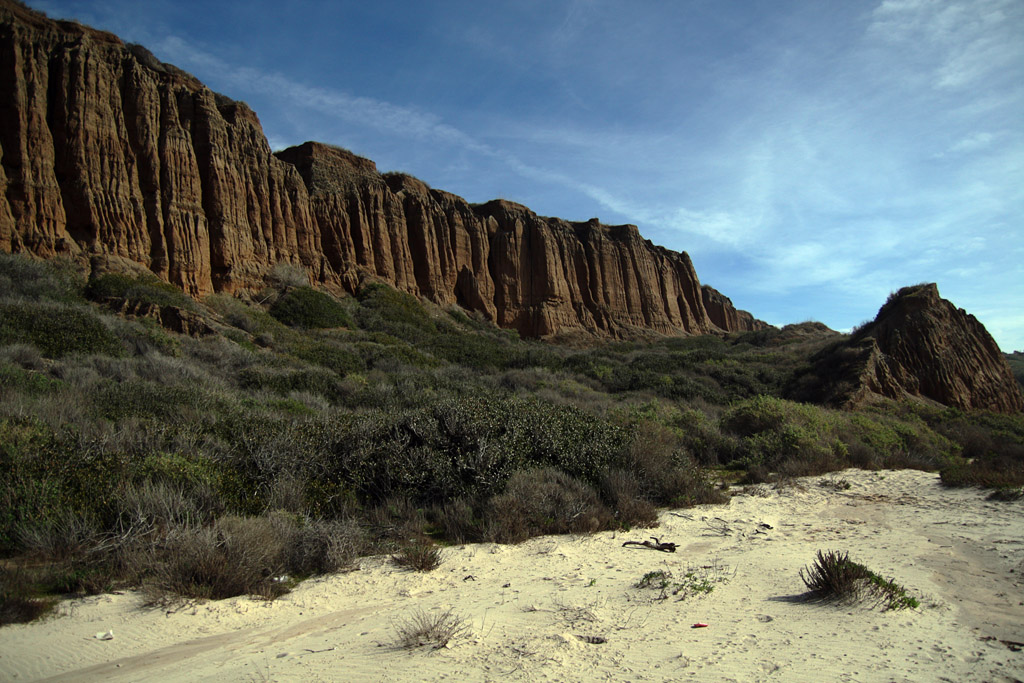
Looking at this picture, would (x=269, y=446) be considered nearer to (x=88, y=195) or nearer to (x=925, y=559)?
(x=925, y=559)

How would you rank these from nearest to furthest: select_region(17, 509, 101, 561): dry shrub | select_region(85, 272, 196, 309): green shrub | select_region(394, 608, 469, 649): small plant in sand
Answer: select_region(394, 608, 469, 649): small plant in sand → select_region(17, 509, 101, 561): dry shrub → select_region(85, 272, 196, 309): green shrub

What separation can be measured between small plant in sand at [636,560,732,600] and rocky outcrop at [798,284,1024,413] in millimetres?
16689

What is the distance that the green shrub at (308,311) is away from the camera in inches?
1076

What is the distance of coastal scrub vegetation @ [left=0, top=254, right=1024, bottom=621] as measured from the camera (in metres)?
4.88

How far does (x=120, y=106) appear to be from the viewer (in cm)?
2608

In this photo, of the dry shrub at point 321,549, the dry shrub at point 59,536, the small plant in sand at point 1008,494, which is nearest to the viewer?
the dry shrub at point 59,536

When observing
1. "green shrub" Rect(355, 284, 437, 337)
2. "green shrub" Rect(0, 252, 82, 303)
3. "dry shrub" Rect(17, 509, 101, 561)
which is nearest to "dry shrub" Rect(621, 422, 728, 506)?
"dry shrub" Rect(17, 509, 101, 561)

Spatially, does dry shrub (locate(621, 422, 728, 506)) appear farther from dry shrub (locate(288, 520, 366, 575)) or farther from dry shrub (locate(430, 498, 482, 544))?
dry shrub (locate(288, 520, 366, 575))

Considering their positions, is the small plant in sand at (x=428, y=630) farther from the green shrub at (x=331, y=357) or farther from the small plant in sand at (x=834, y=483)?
the green shrub at (x=331, y=357)

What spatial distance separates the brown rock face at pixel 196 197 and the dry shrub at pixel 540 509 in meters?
24.2

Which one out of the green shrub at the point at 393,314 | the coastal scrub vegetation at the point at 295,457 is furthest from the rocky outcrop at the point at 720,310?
the coastal scrub vegetation at the point at 295,457

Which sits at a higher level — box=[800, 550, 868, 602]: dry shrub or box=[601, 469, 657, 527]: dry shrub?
box=[601, 469, 657, 527]: dry shrub

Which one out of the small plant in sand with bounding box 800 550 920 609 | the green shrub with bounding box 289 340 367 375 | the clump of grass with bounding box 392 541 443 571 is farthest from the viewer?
the green shrub with bounding box 289 340 367 375

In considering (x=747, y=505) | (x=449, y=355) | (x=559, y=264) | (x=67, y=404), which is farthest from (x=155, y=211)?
(x=559, y=264)
